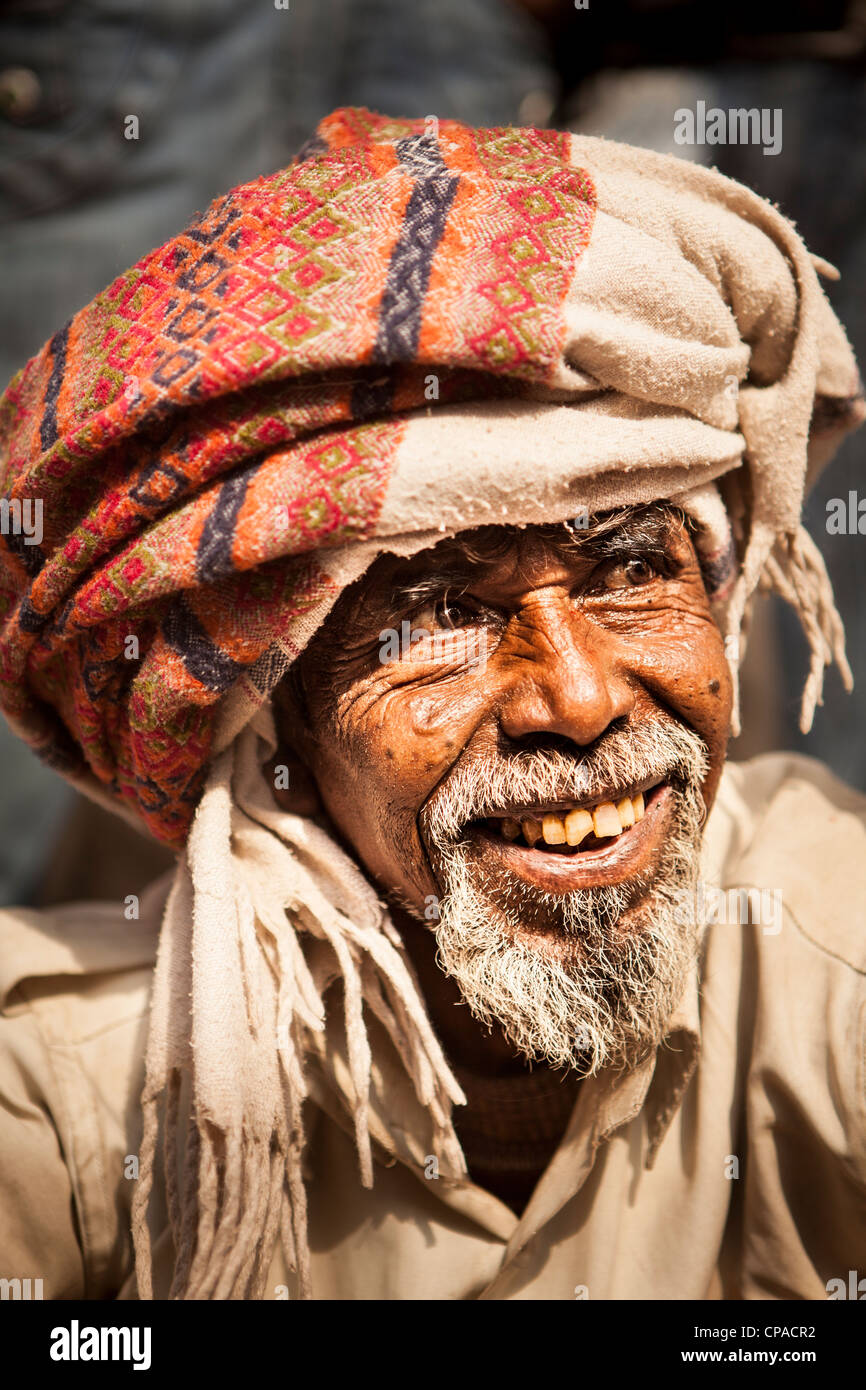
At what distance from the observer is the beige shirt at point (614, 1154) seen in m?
1.83

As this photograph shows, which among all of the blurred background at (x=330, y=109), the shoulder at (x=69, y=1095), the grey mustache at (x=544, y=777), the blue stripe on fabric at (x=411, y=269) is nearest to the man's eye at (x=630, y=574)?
the grey mustache at (x=544, y=777)

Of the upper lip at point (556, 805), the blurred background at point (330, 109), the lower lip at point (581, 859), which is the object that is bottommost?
the lower lip at point (581, 859)

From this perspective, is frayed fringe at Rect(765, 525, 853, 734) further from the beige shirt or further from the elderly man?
the beige shirt

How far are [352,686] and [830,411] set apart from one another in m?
1.05

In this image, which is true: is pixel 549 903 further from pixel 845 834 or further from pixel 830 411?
pixel 830 411

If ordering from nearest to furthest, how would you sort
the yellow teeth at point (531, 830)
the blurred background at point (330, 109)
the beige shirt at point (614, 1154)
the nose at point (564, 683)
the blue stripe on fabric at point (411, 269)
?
the blue stripe on fabric at point (411, 269), the nose at point (564, 683), the yellow teeth at point (531, 830), the beige shirt at point (614, 1154), the blurred background at point (330, 109)

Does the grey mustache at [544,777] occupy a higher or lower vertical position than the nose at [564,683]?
lower

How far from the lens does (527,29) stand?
3.50 m

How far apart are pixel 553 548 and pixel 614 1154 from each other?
108 centimetres

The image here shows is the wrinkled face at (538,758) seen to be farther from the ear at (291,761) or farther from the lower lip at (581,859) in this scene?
the ear at (291,761)

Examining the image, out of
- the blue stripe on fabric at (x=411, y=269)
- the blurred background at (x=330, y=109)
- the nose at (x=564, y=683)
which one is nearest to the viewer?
the blue stripe on fabric at (x=411, y=269)

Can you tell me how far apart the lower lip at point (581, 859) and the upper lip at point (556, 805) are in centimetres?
5

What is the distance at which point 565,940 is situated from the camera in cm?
169

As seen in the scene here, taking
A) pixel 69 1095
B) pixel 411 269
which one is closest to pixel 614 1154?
pixel 69 1095
